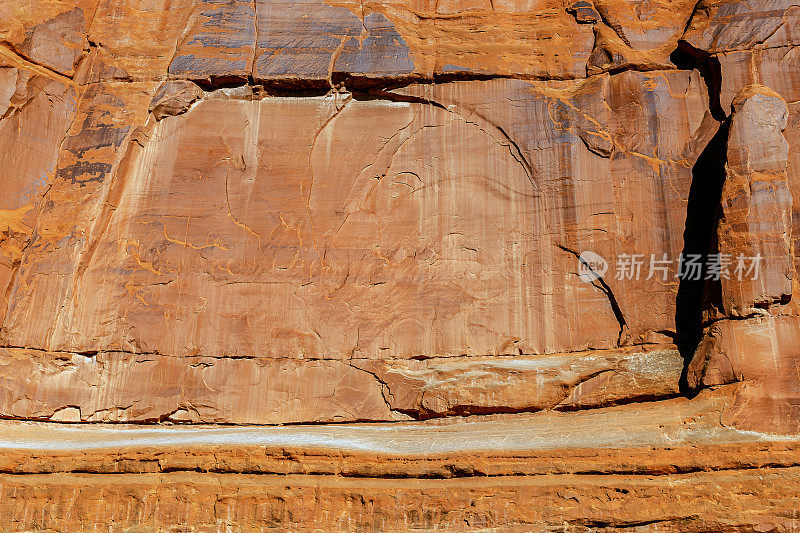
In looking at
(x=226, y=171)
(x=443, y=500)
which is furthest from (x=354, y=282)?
(x=443, y=500)

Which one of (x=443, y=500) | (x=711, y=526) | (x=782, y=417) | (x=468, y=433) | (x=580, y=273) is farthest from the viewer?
(x=580, y=273)

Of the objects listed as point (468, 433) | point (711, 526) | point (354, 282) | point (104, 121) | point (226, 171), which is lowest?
point (711, 526)

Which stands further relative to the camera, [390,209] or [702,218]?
[390,209]

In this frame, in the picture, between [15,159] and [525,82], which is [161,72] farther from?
[525,82]

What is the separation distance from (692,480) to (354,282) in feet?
12.2

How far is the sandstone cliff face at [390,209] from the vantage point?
21.5 ft

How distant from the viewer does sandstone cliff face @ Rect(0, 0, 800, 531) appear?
258 inches

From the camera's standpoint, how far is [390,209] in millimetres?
7402

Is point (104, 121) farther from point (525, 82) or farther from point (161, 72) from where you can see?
point (525, 82)

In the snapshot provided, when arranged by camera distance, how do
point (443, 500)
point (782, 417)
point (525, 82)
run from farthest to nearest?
point (525, 82) → point (782, 417) → point (443, 500)

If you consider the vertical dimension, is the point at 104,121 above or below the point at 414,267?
above

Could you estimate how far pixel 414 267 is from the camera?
7.21m

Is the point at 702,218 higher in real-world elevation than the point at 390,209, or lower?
lower

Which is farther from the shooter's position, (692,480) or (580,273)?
(580,273)
